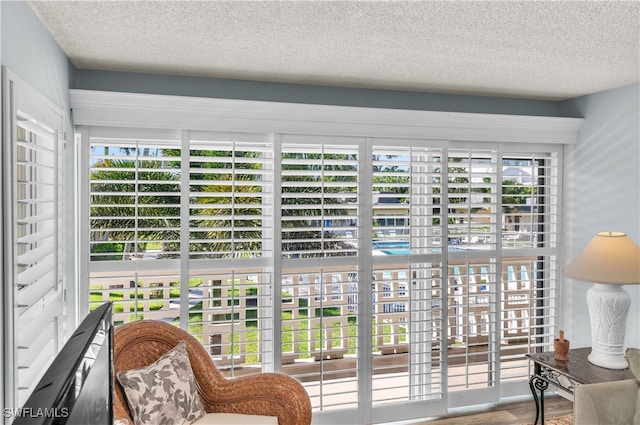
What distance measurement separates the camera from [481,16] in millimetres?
2115

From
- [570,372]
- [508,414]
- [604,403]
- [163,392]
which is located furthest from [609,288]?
[163,392]

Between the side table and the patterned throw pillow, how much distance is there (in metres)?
2.09

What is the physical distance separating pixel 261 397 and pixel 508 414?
6.88 ft

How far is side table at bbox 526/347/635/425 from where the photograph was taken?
2.69 metres

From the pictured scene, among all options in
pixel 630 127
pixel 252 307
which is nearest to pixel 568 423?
pixel 630 127

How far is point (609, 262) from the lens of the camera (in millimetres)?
2805

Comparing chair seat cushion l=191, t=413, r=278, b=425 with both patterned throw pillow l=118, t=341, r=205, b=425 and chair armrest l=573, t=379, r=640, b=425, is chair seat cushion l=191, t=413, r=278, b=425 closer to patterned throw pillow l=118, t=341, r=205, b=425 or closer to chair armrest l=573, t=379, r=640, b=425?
patterned throw pillow l=118, t=341, r=205, b=425

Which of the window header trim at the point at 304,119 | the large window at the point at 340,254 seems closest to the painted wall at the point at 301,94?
the window header trim at the point at 304,119

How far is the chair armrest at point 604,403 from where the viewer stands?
234 centimetres

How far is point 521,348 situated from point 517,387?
1.07 feet

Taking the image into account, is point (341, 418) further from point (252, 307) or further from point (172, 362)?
point (172, 362)

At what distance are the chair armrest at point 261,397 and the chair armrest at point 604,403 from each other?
4.58 ft

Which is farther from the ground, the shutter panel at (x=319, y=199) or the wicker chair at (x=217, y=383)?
the shutter panel at (x=319, y=199)

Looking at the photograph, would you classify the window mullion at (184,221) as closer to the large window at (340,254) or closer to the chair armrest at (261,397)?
the large window at (340,254)
